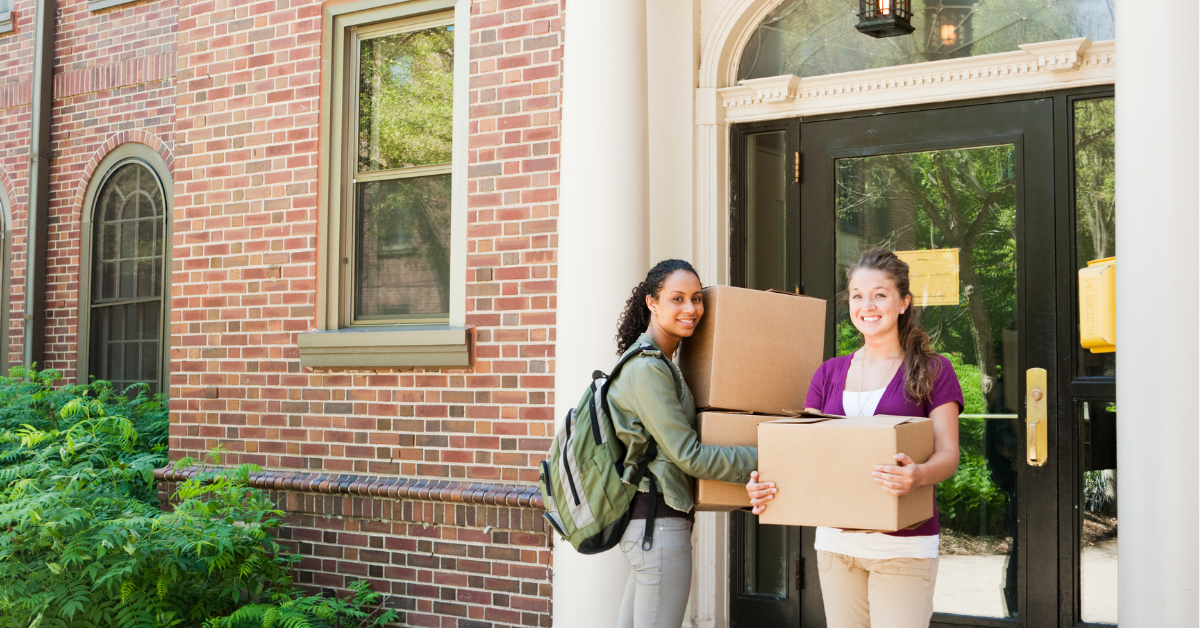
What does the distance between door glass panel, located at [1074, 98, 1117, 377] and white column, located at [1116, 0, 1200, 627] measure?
2.76 feet

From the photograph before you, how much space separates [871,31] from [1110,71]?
987 millimetres

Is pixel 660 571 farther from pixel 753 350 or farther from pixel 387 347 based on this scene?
pixel 387 347

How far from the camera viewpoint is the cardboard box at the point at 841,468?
2652 millimetres

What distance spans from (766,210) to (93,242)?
5.68 metres

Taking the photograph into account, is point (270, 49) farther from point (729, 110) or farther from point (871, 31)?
point (871, 31)

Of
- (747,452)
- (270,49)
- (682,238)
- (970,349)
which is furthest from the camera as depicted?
(270,49)

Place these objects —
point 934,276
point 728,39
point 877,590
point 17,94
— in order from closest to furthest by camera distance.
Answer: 1. point 877,590
2. point 934,276
3. point 728,39
4. point 17,94

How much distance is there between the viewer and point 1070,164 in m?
4.44

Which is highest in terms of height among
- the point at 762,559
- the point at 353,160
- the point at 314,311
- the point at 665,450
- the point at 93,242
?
the point at 353,160

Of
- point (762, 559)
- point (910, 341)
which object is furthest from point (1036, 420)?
point (910, 341)

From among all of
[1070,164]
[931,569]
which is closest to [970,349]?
[1070,164]

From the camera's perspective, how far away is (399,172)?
224 inches

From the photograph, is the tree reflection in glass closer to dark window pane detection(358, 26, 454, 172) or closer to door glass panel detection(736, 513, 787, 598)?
dark window pane detection(358, 26, 454, 172)

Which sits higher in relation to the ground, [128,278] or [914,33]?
[914,33]
